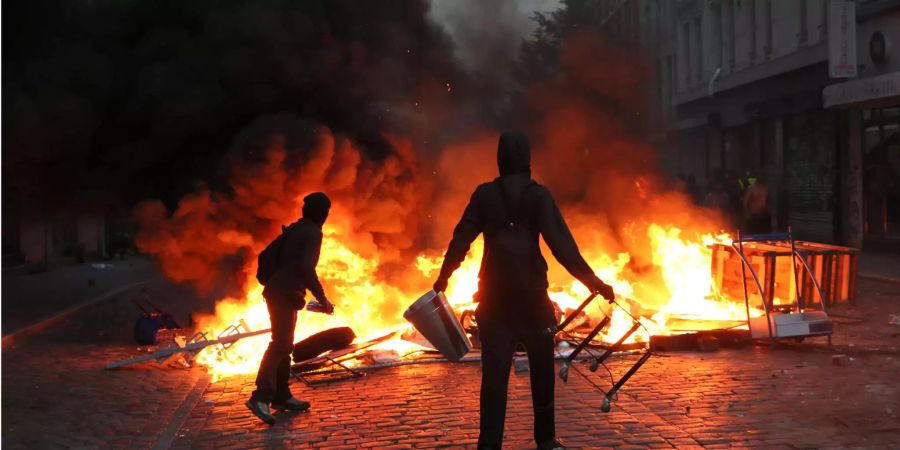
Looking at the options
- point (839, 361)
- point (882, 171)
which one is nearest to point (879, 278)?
point (882, 171)

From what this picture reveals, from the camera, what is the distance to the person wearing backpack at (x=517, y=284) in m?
5.15

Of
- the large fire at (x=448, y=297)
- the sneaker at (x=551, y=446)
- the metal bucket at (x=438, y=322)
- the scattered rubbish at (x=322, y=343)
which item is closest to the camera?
the sneaker at (x=551, y=446)

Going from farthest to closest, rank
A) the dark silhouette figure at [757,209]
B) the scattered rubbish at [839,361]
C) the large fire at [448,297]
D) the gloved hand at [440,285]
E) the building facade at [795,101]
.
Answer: the building facade at [795,101] < the dark silhouette figure at [757,209] < the large fire at [448,297] < the scattered rubbish at [839,361] < the gloved hand at [440,285]

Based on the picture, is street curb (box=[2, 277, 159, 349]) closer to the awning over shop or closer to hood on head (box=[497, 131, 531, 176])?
hood on head (box=[497, 131, 531, 176])

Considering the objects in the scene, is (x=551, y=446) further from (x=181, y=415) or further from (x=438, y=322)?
(x=181, y=415)

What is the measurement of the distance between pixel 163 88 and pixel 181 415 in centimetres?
517

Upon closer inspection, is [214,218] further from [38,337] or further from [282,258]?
[282,258]

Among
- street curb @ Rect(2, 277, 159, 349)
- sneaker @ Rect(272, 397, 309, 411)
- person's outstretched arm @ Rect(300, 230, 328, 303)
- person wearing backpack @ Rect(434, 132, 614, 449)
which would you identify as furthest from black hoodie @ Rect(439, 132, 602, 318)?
street curb @ Rect(2, 277, 159, 349)

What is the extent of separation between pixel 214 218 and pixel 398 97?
3243 millimetres

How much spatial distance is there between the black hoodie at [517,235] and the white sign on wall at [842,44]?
1681 centimetres

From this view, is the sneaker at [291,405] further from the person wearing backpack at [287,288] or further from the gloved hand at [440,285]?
the gloved hand at [440,285]

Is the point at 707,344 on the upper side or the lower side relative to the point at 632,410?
upper

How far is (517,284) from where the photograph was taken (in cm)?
512

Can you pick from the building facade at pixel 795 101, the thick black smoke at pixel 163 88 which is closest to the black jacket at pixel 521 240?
the thick black smoke at pixel 163 88
